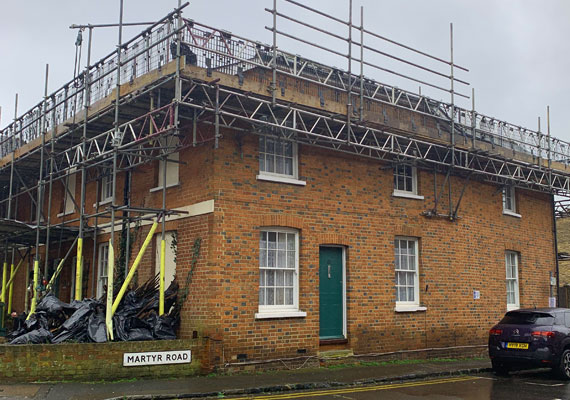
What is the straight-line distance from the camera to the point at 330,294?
48.8 feet

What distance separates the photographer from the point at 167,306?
535 inches

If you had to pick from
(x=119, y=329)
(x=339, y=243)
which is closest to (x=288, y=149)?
(x=339, y=243)

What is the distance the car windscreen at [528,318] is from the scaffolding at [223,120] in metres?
3.97

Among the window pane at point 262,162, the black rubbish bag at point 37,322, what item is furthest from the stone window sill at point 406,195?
the black rubbish bag at point 37,322

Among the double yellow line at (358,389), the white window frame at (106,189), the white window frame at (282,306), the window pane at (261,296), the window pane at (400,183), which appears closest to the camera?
the double yellow line at (358,389)

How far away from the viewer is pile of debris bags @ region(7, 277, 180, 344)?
1220 centimetres

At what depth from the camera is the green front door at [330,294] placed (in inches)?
578

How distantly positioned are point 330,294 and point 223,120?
521 cm

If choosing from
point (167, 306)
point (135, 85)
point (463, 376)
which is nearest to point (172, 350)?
point (167, 306)

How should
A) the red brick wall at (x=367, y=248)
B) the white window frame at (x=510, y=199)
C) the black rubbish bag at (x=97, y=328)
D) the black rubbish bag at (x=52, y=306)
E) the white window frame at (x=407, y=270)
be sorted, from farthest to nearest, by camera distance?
1. the white window frame at (x=510, y=199)
2. the white window frame at (x=407, y=270)
3. the red brick wall at (x=367, y=248)
4. the black rubbish bag at (x=52, y=306)
5. the black rubbish bag at (x=97, y=328)

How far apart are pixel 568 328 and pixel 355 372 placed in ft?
16.1

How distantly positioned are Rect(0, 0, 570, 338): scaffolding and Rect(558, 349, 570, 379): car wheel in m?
5.31

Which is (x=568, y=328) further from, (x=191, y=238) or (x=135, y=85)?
(x=135, y=85)

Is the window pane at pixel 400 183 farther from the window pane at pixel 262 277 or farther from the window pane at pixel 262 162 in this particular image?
the window pane at pixel 262 277
